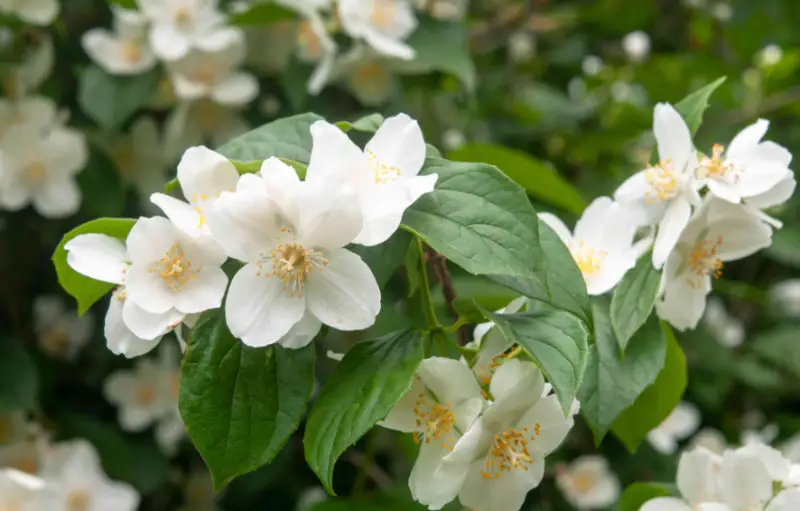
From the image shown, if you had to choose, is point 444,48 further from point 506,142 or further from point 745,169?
point 745,169

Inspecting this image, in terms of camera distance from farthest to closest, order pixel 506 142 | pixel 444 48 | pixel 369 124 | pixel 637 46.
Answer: pixel 637 46 < pixel 506 142 < pixel 444 48 < pixel 369 124

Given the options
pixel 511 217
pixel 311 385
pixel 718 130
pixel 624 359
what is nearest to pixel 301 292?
pixel 311 385

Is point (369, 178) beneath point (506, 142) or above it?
above

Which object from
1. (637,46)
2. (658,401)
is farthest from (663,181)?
(637,46)

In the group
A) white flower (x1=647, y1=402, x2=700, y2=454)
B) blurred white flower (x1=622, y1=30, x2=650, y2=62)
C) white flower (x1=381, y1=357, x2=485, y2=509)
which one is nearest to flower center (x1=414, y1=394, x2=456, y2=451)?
white flower (x1=381, y1=357, x2=485, y2=509)

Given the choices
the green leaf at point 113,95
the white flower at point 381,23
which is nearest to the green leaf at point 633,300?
the white flower at point 381,23

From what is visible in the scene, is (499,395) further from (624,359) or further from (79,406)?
(79,406)

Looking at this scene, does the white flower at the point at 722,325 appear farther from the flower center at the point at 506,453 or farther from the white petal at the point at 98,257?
the white petal at the point at 98,257
